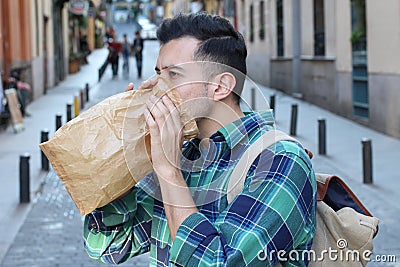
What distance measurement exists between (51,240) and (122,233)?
4714 mm

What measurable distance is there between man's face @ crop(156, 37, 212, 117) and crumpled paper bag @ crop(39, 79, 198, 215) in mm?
33

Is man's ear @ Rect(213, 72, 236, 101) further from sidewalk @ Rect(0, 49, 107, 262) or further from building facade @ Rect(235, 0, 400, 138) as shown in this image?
building facade @ Rect(235, 0, 400, 138)

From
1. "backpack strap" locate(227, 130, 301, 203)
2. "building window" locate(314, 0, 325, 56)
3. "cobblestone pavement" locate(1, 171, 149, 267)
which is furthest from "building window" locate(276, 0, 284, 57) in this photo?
"backpack strap" locate(227, 130, 301, 203)

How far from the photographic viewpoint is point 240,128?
2.05 m

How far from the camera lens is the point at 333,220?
203 centimetres

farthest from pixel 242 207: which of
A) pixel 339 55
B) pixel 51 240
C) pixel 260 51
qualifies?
pixel 260 51

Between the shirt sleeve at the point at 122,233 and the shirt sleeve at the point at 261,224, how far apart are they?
0.44 meters

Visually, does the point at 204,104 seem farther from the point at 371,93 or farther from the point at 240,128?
the point at 371,93

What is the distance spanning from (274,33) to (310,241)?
23512 millimetres

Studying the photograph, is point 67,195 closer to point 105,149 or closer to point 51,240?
point 51,240

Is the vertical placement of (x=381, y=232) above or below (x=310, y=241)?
below

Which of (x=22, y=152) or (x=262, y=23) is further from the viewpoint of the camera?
(x=262, y=23)

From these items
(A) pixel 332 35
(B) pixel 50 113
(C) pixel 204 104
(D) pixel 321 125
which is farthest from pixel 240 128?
(B) pixel 50 113

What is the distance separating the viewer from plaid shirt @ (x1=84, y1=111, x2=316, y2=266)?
5.97 feet
